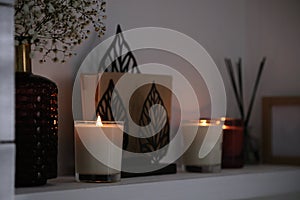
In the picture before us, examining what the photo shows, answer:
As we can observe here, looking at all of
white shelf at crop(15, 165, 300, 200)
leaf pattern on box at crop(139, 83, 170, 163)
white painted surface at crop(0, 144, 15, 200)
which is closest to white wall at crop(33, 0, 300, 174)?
leaf pattern on box at crop(139, 83, 170, 163)

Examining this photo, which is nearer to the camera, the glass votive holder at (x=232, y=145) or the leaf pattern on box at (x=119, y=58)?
the leaf pattern on box at (x=119, y=58)

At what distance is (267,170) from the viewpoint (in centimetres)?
142

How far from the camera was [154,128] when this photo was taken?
1.32 m

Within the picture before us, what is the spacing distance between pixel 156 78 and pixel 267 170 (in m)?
0.34

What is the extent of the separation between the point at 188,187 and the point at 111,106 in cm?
22

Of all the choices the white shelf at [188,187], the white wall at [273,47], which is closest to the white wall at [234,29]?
the white wall at [273,47]

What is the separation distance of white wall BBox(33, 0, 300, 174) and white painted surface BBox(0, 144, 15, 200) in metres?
0.45

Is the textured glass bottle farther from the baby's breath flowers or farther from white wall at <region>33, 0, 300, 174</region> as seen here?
white wall at <region>33, 0, 300, 174</region>

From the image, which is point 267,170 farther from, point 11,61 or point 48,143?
point 11,61

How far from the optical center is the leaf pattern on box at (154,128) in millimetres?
1291

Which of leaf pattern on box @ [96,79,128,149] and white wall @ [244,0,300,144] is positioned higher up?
white wall @ [244,0,300,144]

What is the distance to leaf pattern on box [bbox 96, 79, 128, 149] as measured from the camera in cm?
121

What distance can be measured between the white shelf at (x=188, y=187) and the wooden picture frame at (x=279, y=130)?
0.12 m

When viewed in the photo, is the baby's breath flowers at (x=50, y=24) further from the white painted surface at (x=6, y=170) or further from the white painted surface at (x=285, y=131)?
the white painted surface at (x=285, y=131)
